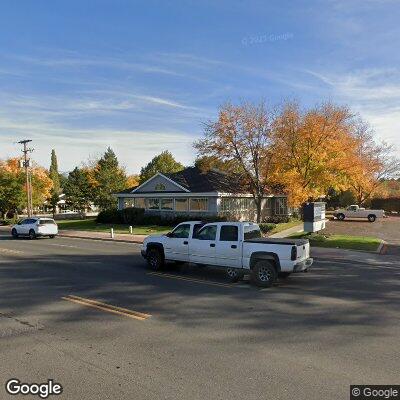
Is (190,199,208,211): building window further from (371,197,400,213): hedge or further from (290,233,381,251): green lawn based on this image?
(371,197,400,213): hedge

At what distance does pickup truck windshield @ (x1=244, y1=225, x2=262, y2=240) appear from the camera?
1295cm

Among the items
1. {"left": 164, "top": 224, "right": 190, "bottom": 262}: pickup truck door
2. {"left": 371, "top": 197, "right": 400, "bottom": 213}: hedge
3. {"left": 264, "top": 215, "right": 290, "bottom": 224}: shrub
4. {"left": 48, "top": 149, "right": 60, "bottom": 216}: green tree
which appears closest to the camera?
{"left": 164, "top": 224, "right": 190, "bottom": 262}: pickup truck door

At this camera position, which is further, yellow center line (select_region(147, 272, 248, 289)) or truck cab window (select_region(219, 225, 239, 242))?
truck cab window (select_region(219, 225, 239, 242))

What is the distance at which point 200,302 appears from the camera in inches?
401

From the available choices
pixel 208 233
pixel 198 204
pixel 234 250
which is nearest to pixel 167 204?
pixel 198 204

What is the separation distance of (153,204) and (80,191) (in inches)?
1096

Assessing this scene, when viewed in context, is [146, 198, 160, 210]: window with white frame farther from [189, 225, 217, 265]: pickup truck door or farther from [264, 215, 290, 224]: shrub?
[189, 225, 217, 265]: pickup truck door

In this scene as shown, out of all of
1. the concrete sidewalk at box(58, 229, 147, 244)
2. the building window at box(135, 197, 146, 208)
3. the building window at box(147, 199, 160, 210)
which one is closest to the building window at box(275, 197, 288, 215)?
the building window at box(147, 199, 160, 210)

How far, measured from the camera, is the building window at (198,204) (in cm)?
3772

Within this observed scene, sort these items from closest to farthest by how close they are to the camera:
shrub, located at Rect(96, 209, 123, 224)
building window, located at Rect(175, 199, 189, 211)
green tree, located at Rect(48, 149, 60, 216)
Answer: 1. building window, located at Rect(175, 199, 189, 211)
2. shrub, located at Rect(96, 209, 123, 224)
3. green tree, located at Rect(48, 149, 60, 216)

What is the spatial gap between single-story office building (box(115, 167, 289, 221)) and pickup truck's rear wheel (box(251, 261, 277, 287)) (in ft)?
79.2

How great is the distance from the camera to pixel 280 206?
46719 millimetres

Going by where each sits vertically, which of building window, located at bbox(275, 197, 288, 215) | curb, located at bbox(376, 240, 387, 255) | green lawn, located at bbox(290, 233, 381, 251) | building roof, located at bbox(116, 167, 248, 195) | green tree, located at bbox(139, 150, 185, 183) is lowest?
curb, located at bbox(376, 240, 387, 255)

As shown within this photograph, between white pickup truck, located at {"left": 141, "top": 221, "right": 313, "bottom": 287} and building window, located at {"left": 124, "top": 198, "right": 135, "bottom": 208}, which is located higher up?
building window, located at {"left": 124, "top": 198, "right": 135, "bottom": 208}
